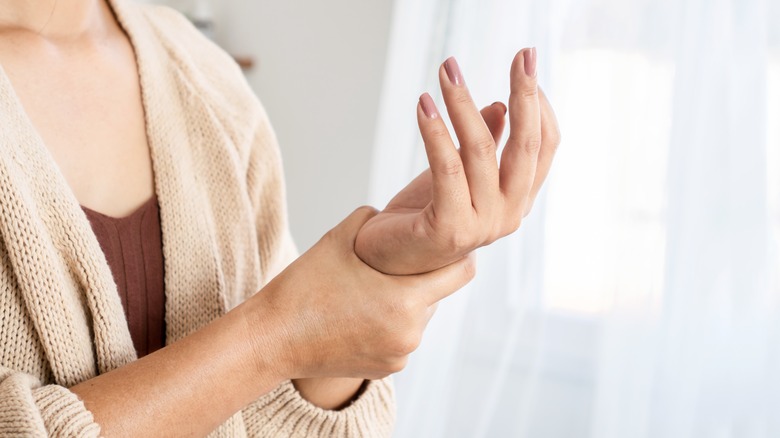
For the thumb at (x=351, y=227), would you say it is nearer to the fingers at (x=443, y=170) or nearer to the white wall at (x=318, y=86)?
the fingers at (x=443, y=170)

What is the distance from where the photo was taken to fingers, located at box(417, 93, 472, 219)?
50 cm

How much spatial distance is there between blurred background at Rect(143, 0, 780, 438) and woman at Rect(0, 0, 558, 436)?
2.73 feet

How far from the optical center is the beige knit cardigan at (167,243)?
57 cm

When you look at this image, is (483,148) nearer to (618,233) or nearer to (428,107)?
(428,107)

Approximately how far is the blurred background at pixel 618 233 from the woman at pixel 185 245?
0.83 m

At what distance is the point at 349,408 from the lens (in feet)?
2.25

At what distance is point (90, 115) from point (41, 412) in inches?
12.8

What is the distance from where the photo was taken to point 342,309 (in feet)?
1.82

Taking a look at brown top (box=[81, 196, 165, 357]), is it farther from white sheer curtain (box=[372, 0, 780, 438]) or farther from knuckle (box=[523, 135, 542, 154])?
white sheer curtain (box=[372, 0, 780, 438])

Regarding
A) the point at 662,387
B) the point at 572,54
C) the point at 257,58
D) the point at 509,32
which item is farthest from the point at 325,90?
the point at 662,387

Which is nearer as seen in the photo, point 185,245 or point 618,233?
point 185,245

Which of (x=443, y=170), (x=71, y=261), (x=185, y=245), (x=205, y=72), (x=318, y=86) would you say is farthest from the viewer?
(x=318, y=86)

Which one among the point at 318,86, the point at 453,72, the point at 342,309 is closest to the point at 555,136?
the point at 453,72

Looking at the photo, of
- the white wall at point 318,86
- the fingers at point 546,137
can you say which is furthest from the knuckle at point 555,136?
the white wall at point 318,86
